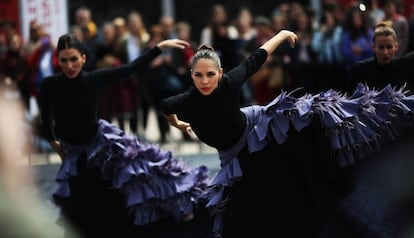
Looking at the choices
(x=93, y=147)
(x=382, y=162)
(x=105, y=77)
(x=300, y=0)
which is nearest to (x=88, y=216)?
(x=93, y=147)

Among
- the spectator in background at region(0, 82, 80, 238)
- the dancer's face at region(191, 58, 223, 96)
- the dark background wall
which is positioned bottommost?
the spectator in background at region(0, 82, 80, 238)

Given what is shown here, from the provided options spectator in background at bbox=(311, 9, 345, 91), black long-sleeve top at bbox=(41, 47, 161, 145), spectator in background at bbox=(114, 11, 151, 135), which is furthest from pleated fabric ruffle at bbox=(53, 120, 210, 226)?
spectator in background at bbox=(114, 11, 151, 135)

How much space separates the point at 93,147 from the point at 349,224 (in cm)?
213

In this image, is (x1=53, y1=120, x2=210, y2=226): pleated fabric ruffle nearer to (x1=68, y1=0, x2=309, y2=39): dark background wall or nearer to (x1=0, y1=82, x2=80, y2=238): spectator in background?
(x1=0, y1=82, x2=80, y2=238): spectator in background

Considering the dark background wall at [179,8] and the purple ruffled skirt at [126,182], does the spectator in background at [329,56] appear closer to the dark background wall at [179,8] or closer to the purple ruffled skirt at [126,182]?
the purple ruffled skirt at [126,182]

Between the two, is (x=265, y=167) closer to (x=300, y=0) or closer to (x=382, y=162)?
(x=382, y=162)

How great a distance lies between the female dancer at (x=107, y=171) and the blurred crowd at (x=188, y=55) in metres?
3.77

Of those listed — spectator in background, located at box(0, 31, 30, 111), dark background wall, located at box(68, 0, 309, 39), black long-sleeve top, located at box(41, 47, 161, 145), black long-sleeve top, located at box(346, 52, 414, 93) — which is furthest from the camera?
dark background wall, located at box(68, 0, 309, 39)

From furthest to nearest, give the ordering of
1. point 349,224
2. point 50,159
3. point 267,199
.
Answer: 1. point 50,159
2. point 349,224
3. point 267,199

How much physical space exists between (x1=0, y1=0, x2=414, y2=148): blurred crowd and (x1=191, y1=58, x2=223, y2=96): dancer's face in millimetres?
5110

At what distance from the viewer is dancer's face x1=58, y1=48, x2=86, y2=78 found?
7.12 metres

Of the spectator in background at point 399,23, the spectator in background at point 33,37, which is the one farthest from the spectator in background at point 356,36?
the spectator in background at point 33,37

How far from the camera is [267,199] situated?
5.81 meters

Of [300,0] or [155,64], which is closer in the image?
[155,64]
